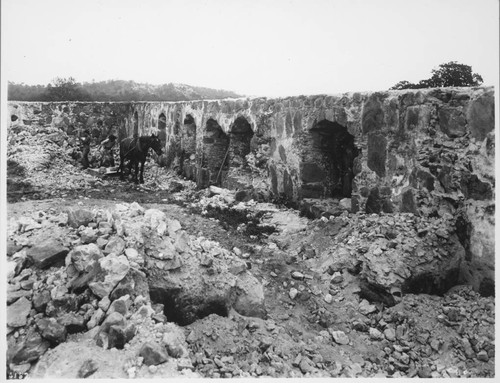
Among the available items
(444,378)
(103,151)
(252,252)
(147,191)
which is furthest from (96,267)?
(103,151)

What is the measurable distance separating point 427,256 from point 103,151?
31.9 ft

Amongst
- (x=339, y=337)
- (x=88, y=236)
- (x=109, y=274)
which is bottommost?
(x=339, y=337)

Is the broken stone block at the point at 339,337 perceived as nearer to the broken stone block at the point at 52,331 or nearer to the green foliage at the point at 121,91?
the broken stone block at the point at 52,331

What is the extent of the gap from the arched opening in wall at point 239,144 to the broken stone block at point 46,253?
565 cm

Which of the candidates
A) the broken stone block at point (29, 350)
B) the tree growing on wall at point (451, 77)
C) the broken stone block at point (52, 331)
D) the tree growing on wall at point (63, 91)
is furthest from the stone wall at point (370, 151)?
the tree growing on wall at point (63, 91)

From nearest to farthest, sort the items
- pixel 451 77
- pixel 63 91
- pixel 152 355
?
pixel 152 355 < pixel 451 77 < pixel 63 91

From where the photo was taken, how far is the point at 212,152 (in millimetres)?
10086

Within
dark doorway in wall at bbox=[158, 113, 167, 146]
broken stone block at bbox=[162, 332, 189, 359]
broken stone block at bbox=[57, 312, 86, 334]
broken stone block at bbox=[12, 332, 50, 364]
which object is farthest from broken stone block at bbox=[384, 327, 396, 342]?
dark doorway in wall at bbox=[158, 113, 167, 146]

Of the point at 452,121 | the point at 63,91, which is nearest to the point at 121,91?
the point at 63,91

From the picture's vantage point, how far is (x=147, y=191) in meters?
9.85

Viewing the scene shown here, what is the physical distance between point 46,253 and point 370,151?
417cm

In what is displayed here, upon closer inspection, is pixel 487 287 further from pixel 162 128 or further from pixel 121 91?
pixel 121 91

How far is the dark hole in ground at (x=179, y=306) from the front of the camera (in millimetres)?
3805

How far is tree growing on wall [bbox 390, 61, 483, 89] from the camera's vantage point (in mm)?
7246
